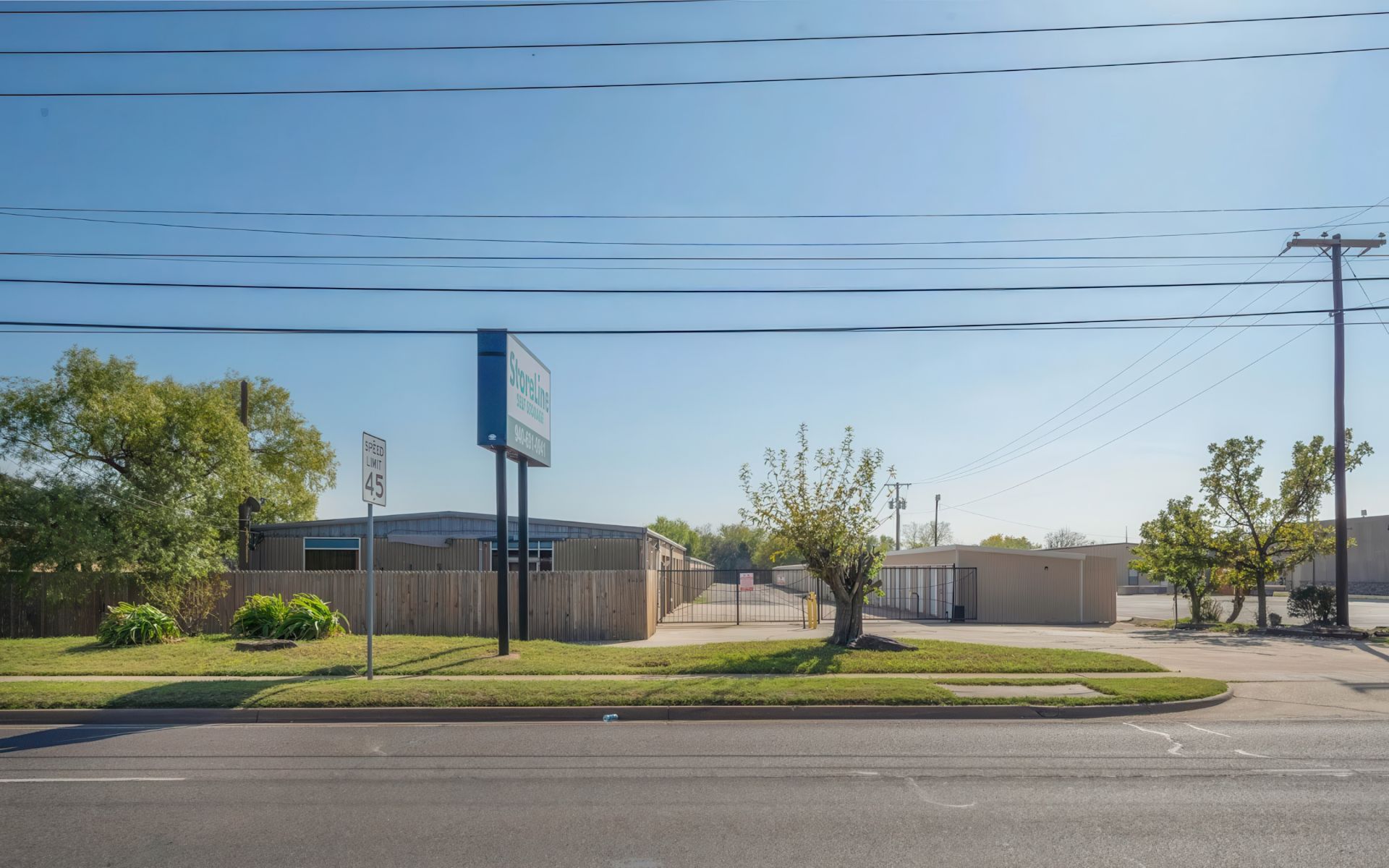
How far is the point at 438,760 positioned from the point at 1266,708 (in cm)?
1078

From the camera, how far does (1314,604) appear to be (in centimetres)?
2684

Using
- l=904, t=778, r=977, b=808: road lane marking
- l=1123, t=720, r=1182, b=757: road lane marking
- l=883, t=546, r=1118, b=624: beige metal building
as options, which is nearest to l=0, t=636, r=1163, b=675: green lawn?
l=1123, t=720, r=1182, b=757: road lane marking

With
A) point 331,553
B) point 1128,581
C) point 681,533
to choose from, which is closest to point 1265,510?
point 331,553

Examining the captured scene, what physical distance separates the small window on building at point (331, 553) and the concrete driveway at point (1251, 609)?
Result: 31846 mm

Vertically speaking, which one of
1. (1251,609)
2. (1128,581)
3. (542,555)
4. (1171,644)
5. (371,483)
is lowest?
(1128,581)

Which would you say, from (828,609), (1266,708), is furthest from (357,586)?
(828,609)

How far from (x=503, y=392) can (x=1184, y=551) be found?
24433 mm

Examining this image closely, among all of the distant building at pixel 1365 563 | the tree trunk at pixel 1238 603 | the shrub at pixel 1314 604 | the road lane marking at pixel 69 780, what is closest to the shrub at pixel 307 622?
the road lane marking at pixel 69 780

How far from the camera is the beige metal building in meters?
34.0

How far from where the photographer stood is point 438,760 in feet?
29.2

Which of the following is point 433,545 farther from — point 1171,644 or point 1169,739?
point 1169,739

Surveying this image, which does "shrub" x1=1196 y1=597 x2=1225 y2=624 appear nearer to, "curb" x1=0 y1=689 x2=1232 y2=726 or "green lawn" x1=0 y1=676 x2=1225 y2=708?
"green lawn" x1=0 y1=676 x2=1225 y2=708

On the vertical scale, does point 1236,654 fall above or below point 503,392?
below

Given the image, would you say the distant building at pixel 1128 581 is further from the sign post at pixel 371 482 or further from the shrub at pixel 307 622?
the sign post at pixel 371 482
